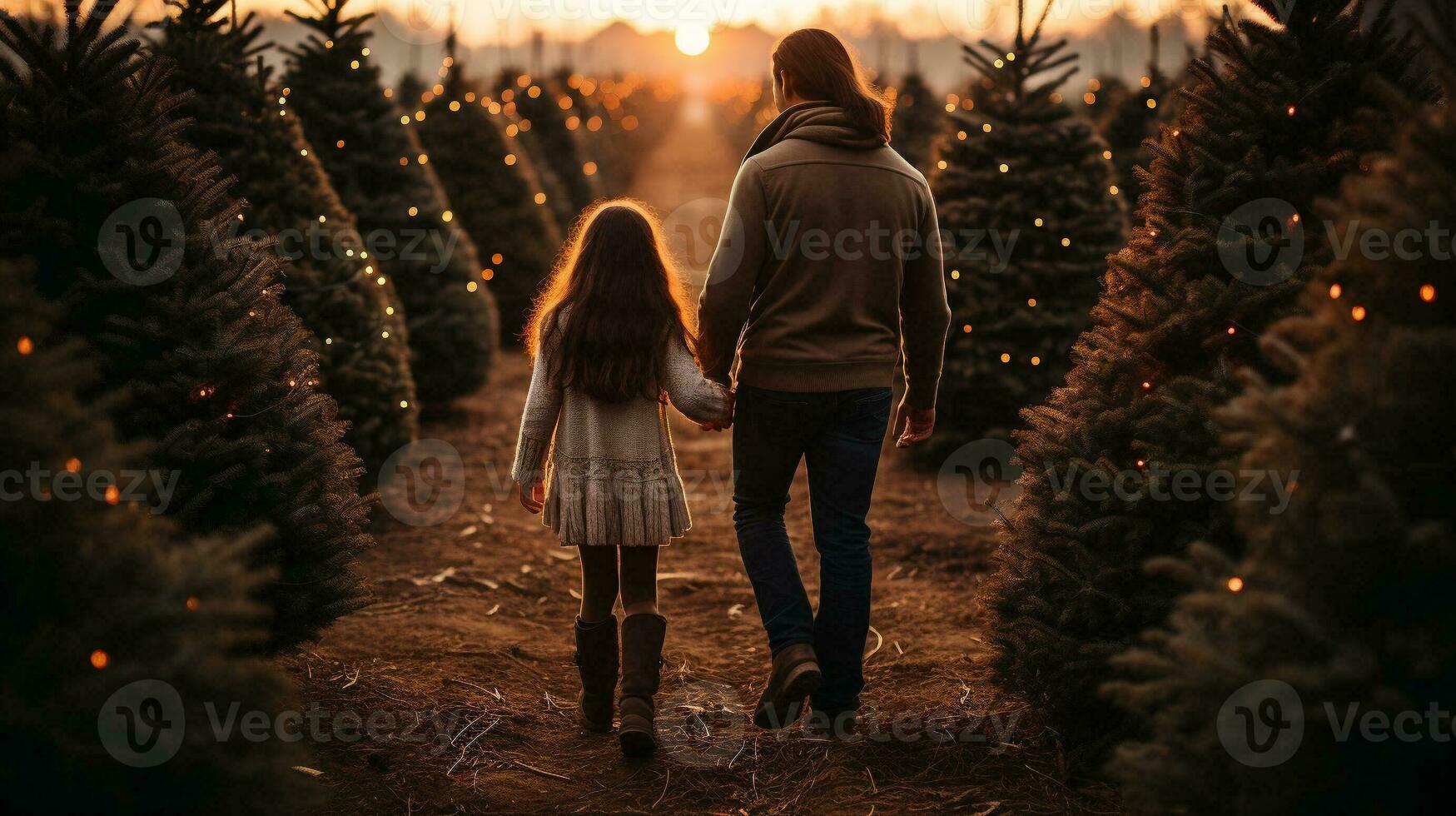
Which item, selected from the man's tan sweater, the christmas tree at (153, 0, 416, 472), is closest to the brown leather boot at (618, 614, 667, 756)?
the man's tan sweater

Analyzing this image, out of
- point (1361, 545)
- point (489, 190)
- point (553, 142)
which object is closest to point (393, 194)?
point (489, 190)

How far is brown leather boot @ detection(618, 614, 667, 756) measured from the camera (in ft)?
12.2

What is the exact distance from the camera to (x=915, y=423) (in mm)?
4195

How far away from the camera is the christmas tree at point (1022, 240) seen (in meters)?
7.34

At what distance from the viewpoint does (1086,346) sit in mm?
3682

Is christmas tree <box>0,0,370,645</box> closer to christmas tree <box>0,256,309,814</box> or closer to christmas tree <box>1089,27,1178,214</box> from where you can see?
christmas tree <box>0,256,309,814</box>

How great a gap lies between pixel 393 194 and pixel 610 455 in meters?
5.40

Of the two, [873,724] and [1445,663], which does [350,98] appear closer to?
[873,724]

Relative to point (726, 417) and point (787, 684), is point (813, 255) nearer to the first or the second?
point (726, 417)

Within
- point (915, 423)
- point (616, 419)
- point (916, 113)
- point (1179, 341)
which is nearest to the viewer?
point (1179, 341)

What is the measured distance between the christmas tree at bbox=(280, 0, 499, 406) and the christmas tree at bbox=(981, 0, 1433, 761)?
230 inches

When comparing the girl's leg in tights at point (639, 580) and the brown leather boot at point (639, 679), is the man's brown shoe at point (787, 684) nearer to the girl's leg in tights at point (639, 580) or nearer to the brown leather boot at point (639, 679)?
the brown leather boot at point (639, 679)

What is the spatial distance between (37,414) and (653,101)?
45.4 m

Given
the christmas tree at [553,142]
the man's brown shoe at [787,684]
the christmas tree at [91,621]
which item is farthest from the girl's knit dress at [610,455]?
the christmas tree at [553,142]
